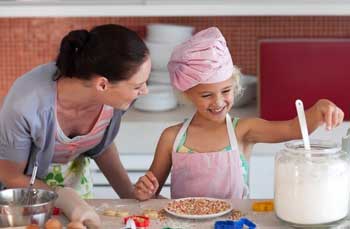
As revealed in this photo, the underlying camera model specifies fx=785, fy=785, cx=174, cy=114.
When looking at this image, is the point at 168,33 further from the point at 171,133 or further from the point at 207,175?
the point at 207,175

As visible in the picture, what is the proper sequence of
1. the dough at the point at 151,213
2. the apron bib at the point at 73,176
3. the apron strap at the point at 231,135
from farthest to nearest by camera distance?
the apron bib at the point at 73,176 < the apron strap at the point at 231,135 < the dough at the point at 151,213

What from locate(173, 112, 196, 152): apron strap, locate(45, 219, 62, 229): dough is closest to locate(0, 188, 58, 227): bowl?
locate(45, 219, 62, 229): dough

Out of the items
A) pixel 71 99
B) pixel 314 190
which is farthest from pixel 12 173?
pixel 314 190

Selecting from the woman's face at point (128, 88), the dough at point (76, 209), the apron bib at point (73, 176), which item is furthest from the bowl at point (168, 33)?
the dough at point (76, 209)

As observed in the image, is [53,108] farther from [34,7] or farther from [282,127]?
[34,7]

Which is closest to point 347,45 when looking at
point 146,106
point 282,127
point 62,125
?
point 146,106

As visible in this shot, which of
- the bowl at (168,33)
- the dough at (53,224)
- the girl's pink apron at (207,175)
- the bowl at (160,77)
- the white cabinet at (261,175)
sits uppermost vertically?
the bowl at (168,33)

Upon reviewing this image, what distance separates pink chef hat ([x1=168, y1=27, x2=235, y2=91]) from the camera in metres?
2.05

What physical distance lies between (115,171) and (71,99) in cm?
43

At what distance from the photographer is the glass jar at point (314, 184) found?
65.8 inches

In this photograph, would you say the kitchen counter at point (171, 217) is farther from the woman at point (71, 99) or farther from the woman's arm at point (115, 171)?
the woman's arm at point (115, 171)

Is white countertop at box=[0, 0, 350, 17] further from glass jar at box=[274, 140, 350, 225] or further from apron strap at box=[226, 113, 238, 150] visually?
glass jar at box=[274, 140, 350, 225]

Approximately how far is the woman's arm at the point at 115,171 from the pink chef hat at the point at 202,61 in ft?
1.58

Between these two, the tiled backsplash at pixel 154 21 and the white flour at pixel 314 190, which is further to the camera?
the tiled backsplash at pixel 154 21
